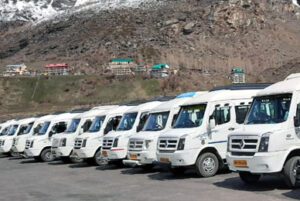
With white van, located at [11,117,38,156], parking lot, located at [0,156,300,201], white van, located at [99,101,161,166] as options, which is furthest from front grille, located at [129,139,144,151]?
white van, located at [11,117,38,156]

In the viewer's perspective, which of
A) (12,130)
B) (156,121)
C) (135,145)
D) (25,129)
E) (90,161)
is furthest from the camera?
(12,130)

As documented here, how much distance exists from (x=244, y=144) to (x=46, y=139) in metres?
15.8

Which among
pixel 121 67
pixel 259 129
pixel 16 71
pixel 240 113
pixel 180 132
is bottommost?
pixel 180 132

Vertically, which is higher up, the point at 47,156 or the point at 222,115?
the point at 222,115

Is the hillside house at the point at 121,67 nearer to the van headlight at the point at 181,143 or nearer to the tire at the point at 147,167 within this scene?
the tire at the point at 147,167

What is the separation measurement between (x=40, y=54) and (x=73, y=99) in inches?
2685

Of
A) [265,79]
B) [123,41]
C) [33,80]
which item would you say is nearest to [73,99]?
[33,80]

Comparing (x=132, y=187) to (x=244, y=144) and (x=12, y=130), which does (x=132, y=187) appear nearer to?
(x=244, y=144)

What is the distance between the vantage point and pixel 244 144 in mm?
12664

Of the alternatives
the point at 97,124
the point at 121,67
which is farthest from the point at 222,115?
the point at 121,67

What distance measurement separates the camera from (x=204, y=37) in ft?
512

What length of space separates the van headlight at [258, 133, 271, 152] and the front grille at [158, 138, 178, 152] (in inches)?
151

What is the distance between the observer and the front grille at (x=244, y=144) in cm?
1242

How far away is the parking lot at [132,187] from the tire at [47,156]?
6.03 metres
